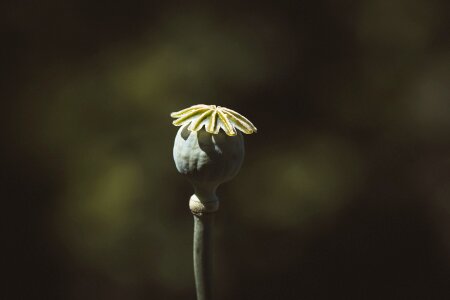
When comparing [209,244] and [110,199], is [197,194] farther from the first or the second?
[110,199]

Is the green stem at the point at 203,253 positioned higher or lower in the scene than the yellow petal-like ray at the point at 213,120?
lower

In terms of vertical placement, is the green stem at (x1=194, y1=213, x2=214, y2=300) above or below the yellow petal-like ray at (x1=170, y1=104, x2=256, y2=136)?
below

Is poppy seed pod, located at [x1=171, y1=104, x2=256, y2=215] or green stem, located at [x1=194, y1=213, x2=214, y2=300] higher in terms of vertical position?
poppy seed pod, located at [x1=171, y1=104, x2=256, y2=215]

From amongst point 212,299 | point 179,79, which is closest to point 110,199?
point 179,79
